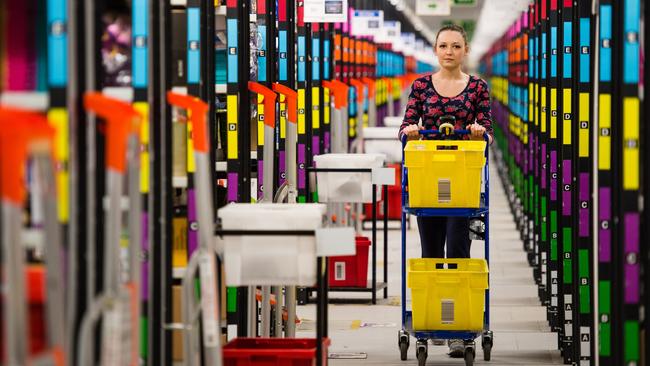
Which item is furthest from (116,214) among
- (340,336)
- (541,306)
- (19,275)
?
(541,306)

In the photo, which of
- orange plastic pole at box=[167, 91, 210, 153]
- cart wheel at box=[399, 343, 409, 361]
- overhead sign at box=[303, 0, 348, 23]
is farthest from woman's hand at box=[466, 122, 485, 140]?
orange plastic pole at box=[167, 91, 210, 153]

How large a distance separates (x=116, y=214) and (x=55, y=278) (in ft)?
1.72

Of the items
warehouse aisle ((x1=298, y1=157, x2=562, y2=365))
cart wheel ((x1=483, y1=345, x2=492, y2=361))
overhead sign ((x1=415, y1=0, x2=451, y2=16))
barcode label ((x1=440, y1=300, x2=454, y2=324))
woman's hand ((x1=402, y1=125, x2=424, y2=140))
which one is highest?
overhead sign ((x1=415, y1=0, x2=451, y2=16))

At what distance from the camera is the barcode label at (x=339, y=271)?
11.6m

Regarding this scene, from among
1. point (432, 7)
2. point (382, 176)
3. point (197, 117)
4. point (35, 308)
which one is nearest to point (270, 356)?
point (197, 117)

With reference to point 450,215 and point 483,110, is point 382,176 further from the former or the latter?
point 450,215

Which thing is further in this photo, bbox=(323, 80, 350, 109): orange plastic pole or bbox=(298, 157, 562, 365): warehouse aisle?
bbox=(323, 80, 350, 109): orange plastic pole

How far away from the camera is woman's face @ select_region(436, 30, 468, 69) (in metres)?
8.71

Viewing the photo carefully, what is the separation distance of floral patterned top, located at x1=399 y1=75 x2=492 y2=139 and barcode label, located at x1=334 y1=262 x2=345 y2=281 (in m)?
3.00

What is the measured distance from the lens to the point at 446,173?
8.17m

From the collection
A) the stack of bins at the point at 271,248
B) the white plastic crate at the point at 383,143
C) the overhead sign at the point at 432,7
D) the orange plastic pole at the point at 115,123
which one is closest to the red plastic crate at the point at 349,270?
the white plastic crate at the point at 383,143

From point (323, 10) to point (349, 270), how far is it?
2.22 meters

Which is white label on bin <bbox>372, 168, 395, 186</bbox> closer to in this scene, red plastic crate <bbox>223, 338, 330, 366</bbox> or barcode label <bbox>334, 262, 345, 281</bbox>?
barcode label <bbox>334, 262, 345, 281</bbox>

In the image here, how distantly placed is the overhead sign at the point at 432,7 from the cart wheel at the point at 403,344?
1648 cm
